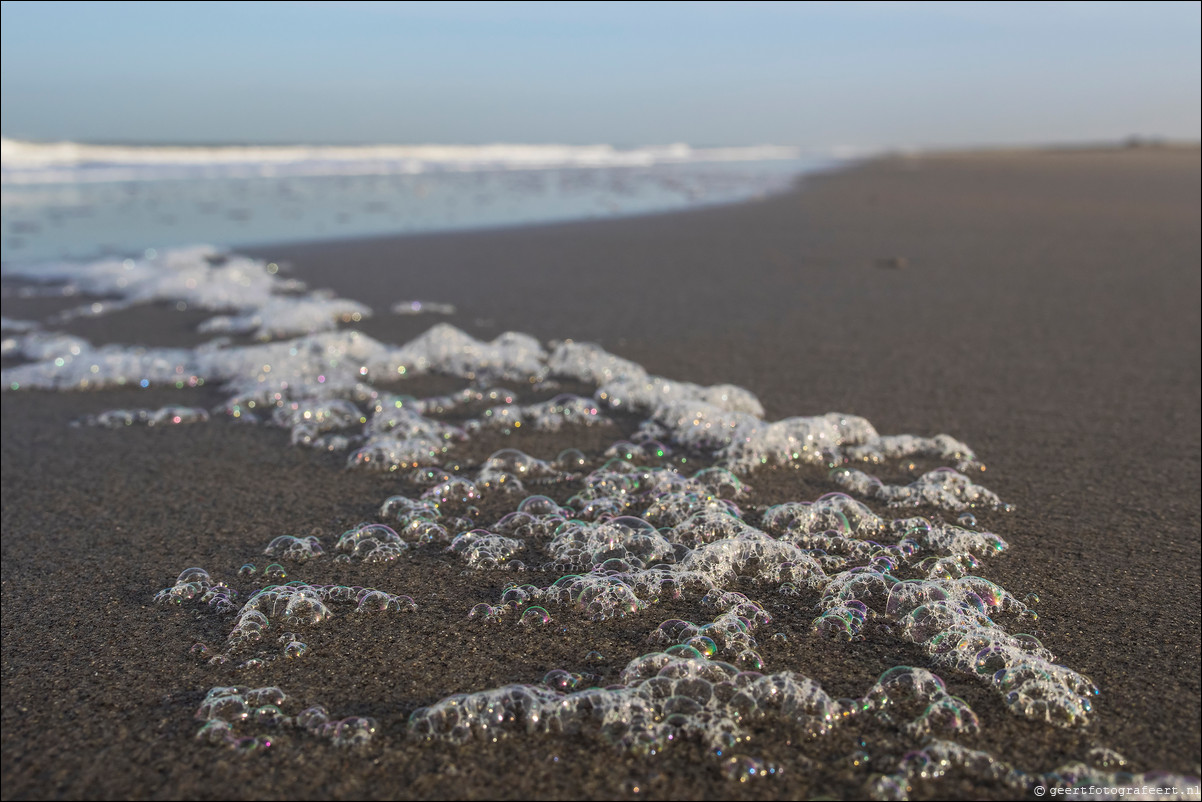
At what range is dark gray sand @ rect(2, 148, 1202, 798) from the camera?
114 cm

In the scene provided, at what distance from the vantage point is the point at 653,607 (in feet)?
5.17

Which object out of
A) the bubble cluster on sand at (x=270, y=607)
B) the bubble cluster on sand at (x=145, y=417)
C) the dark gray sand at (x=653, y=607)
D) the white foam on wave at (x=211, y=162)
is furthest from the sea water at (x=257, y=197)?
the bubble cluster on sand at (x=270, y=607)

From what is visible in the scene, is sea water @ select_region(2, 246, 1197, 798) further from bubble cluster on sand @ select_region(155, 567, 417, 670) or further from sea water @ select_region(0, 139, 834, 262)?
sea water @ select_region(0, 139, 834, 262)

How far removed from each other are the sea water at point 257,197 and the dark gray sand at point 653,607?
2.88m

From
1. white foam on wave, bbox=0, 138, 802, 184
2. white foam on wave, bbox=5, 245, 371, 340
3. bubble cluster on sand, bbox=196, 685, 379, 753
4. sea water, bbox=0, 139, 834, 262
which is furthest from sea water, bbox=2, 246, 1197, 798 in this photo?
white foam on wave, bbox=0, 138, 802, 184

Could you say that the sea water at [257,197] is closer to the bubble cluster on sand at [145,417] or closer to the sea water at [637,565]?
the bubble cluster on sand at [145,417]

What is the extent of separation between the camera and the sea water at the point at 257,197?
288 inches

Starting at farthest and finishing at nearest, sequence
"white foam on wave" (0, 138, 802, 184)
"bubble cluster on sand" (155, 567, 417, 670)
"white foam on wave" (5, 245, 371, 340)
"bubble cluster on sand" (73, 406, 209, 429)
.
A: 1. "white foam on wave" (0, 138, 802, 184)
2. "white foam on wave" (5, 245, 371, 340)
3. "bubble cluster on sand" (73, 406, 209, 429)
4. "bubble cluster on sand" (155, 567, 417, 670)

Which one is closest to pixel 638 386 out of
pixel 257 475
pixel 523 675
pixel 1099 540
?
pixel 257 475

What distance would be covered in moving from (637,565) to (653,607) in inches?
6.0

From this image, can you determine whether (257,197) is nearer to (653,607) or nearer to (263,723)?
(653,607)

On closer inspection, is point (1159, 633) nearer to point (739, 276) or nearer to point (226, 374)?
point (226, 374)

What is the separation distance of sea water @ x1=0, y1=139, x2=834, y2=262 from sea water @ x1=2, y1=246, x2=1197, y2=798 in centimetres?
293

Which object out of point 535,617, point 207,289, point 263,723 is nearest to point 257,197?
point 207,289
